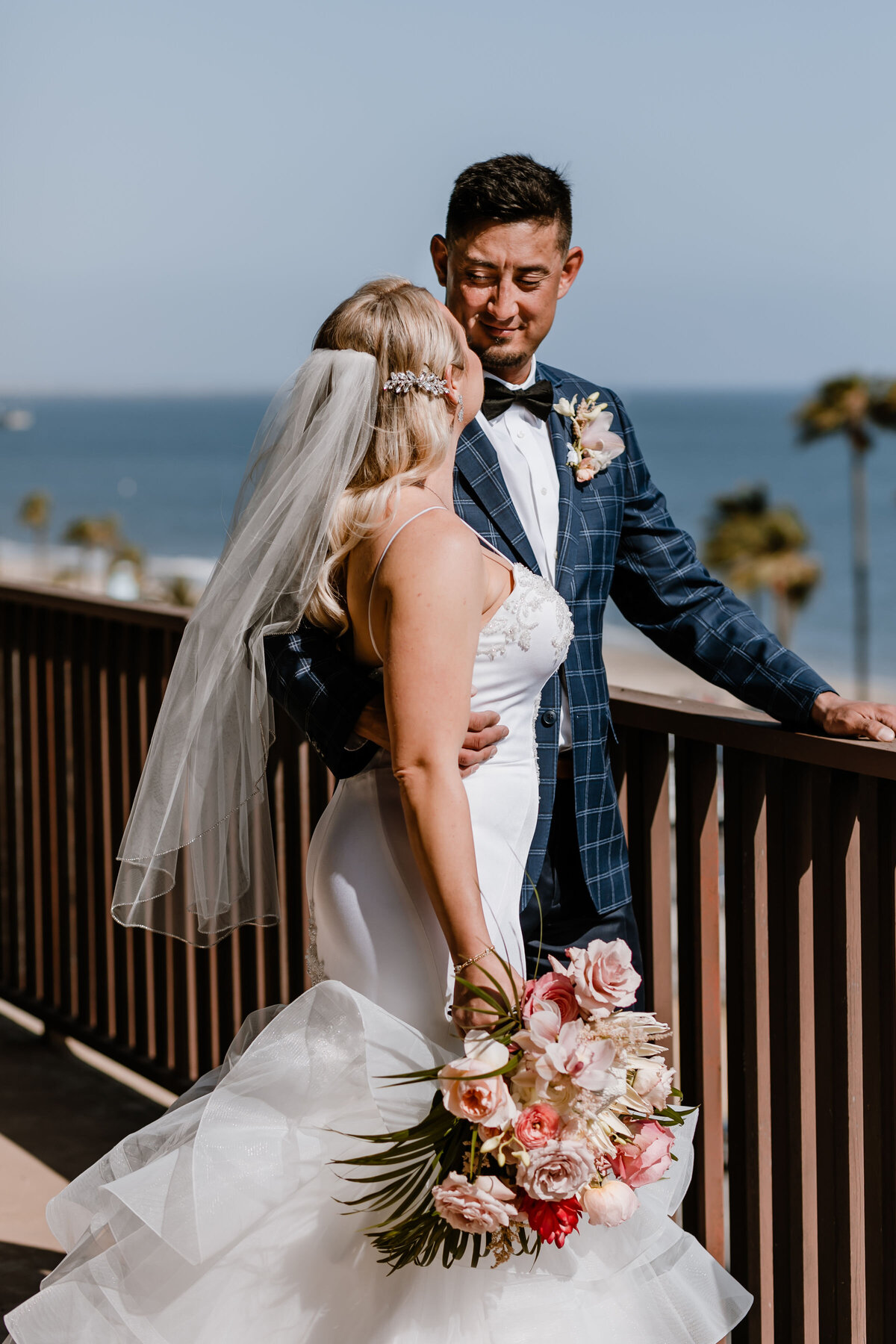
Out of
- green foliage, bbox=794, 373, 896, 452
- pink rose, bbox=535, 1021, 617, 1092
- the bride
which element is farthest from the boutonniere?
green foliage, bbox=794, 373, 896, 452

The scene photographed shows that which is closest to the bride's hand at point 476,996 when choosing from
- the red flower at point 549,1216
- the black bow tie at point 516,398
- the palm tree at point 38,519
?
the red flower at point 549,1216

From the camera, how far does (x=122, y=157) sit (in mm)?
78312

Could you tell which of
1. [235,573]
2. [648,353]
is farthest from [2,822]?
[648,353]

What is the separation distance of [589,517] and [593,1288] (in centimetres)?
131

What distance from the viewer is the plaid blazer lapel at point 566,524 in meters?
2.58

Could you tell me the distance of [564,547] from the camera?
2.59 meters

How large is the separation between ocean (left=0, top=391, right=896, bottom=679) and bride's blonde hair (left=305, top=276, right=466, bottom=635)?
1889 inches

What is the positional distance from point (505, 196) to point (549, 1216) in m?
1.79

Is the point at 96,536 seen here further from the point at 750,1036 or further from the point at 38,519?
the point at 750,1036

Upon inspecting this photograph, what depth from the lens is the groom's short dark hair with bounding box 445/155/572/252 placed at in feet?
8.75

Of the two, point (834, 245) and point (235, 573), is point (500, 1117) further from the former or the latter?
point (834, 245)

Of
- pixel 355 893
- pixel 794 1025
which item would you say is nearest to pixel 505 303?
pixel 355 893

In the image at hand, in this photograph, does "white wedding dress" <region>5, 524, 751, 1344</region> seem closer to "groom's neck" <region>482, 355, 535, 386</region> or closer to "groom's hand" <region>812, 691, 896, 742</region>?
"groom's hand" <region>812, 691, 896, 742</region>

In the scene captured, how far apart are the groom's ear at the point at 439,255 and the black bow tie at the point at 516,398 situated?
1.00ft
